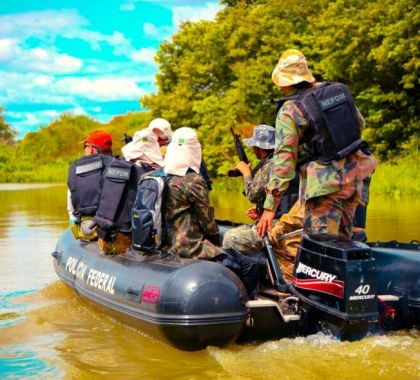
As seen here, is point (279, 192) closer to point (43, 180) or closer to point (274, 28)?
point (274, 28)

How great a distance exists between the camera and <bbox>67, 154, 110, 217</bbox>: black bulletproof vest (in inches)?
257

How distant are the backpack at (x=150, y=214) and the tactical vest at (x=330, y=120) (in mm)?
1067

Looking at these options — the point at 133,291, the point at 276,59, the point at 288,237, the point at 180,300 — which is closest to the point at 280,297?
the point at 288,237

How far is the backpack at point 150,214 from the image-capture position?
5336 millimetres

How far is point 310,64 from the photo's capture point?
27.9 m

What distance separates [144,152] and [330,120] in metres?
1.86

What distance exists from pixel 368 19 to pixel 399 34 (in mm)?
1438

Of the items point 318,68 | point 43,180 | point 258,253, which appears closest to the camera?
point 258,253

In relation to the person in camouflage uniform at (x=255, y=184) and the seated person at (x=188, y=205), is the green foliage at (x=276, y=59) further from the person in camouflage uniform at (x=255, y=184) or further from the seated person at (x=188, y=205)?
the seated person at (x=188, y=205)

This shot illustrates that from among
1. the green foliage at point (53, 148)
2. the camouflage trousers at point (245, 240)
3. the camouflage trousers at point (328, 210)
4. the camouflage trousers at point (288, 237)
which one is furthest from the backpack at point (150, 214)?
the green foliage at point (53, 148)

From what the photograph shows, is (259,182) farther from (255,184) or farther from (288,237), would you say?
(288,237)

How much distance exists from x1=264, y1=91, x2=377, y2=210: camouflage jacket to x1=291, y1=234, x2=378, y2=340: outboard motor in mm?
351

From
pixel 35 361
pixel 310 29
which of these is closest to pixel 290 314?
pixel 35 361

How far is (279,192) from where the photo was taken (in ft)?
16.9
